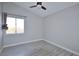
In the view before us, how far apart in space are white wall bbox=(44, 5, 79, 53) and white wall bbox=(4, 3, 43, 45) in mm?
168

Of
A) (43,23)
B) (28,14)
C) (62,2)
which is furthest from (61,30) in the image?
(28,14)

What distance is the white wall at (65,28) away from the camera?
195 cm

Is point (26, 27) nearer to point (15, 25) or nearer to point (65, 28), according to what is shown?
point (15, 25)

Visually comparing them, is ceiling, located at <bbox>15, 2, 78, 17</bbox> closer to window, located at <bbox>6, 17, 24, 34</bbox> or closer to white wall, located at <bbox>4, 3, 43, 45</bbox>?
white wall, located at <bbox>4, 3, 43, 45</bbox>

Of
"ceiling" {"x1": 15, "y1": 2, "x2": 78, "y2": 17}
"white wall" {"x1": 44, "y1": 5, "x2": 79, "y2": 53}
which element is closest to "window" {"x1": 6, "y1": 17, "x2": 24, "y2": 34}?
"ceiling" {"x1": 15, "y1": 2, "x2": 78, "y2": 17}

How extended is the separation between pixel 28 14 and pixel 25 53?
2.60 ft

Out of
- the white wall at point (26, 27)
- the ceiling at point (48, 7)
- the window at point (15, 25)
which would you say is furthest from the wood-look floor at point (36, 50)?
the ceiling at point (48, 7)

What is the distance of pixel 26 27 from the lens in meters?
2.08

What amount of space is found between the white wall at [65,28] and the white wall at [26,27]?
0.17 metres

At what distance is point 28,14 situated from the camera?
A: 2.02 metres

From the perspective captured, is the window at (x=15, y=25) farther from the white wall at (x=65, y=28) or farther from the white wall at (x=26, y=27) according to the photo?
the white wall at (x=65, y=28)

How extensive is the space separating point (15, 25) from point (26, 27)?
24 cm

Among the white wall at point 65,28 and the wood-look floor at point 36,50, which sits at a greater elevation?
the white wall at point 65,28

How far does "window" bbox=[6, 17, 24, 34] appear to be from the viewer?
1.91 meters
